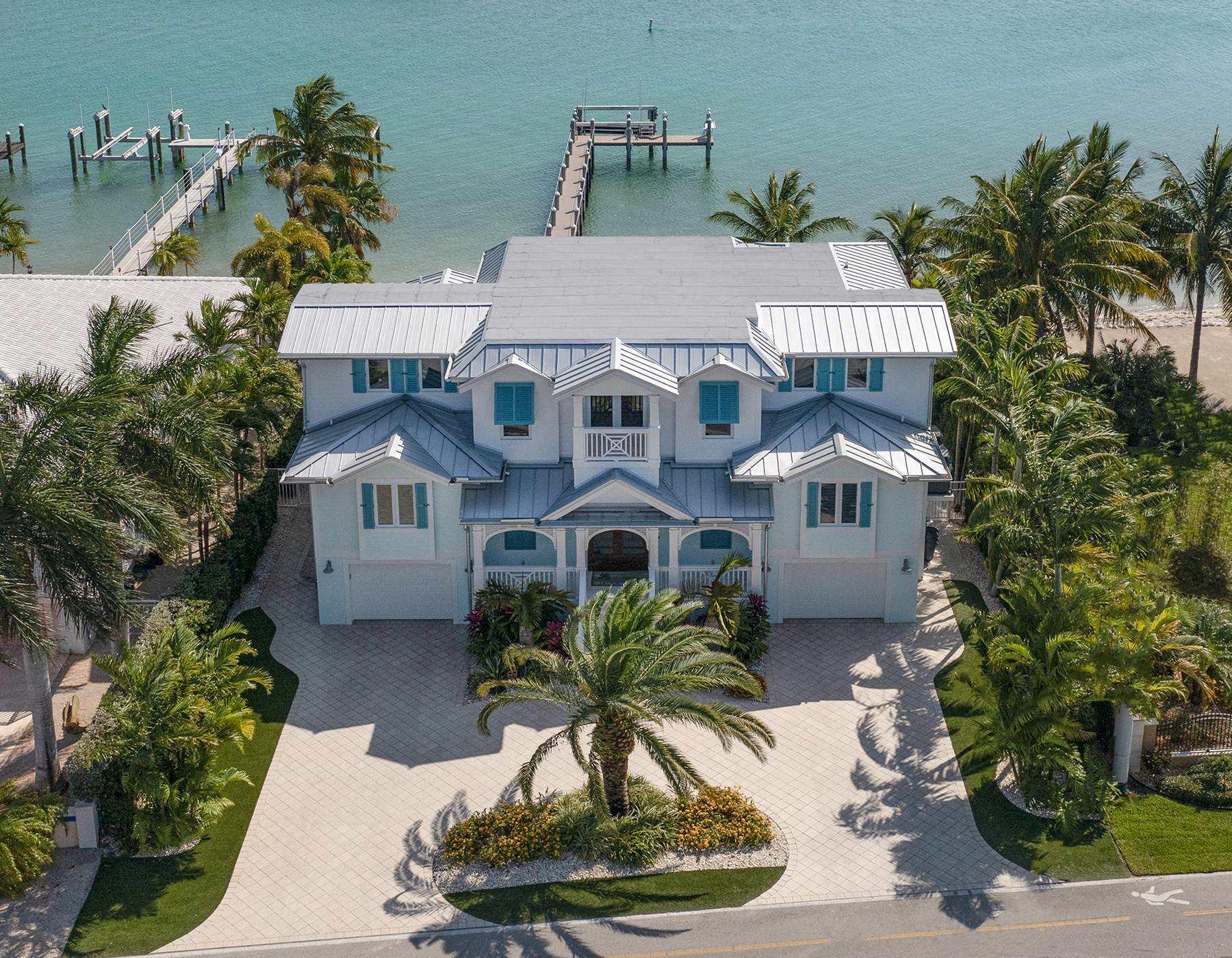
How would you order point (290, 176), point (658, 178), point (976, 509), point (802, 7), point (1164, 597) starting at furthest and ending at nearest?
point (802, 7) < point (658, 178) < point (290, 176) < point (976, 509) < point (1164, 597)

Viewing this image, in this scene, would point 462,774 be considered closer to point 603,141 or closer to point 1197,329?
point 1197,329

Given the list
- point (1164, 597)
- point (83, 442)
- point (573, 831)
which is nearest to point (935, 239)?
point (1164, 597)

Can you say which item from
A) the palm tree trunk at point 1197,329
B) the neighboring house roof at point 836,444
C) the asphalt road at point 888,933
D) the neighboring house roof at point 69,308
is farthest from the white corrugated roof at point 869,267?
the neighboring house roof at point 69,308

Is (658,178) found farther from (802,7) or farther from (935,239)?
(802,7)

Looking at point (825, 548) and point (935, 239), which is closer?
point (825, 548)

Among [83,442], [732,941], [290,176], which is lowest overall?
[732,941]

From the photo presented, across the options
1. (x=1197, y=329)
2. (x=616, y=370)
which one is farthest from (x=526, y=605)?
(x=1197, y=329)

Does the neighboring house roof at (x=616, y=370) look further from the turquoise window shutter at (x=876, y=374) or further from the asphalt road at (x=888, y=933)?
the asphalt road at (x=888, y=933)
